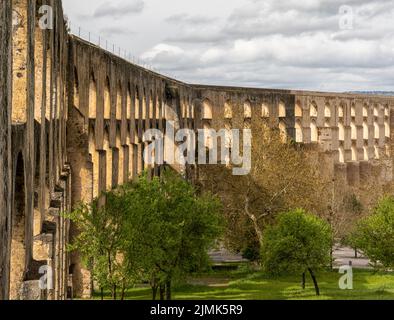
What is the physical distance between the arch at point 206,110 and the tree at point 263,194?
1682cm

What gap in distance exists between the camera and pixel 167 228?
22.4 m

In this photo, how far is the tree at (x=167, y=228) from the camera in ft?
69.9

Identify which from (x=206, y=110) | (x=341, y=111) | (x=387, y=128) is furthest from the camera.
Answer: (x=387, y=128)

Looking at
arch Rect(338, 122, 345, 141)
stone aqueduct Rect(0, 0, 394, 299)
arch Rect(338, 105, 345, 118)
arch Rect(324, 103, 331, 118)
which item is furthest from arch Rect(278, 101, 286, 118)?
arch Rect(338, 122, 345, 141)

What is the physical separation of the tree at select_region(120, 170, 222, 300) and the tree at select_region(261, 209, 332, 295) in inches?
178

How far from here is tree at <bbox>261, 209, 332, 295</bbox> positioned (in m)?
29.1

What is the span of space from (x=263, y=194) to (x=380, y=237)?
7.11m

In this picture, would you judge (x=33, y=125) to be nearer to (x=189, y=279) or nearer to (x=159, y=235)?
(x=159, y=235)

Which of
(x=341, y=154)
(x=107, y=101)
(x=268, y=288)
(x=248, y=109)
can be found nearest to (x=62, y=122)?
(x=107, y=101)

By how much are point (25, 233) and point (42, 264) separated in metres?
1.08

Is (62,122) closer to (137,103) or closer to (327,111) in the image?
(137,103)

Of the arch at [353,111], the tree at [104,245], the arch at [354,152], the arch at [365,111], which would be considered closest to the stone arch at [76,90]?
the tree at [104,245]

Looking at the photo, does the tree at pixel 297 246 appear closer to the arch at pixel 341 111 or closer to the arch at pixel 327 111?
the arch at pixel 327 111

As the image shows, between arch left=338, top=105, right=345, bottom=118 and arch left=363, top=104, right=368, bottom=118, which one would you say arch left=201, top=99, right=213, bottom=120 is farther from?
arch left=363, top=104, right=368, bottom=118
